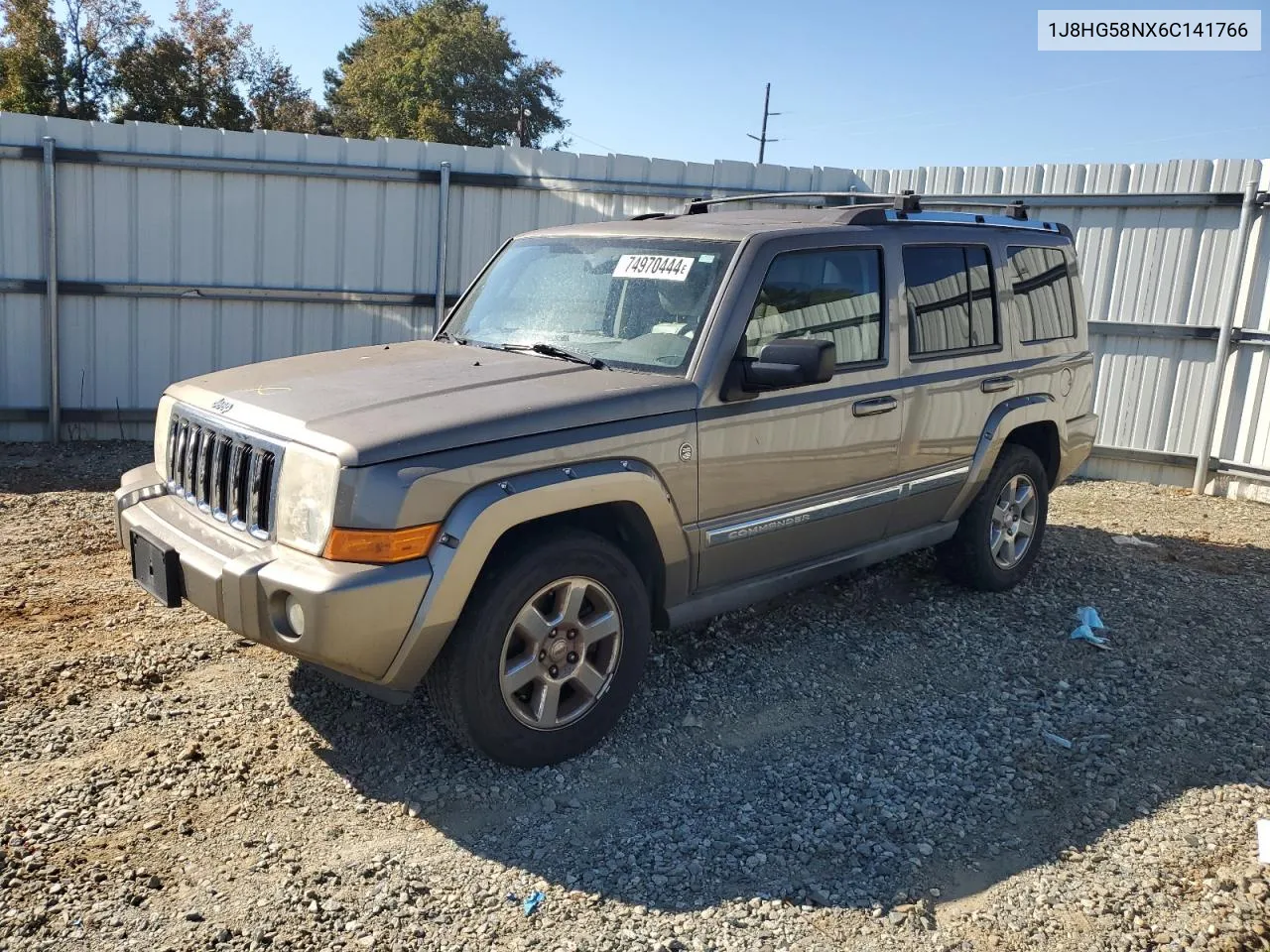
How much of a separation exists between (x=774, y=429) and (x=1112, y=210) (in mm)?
6796

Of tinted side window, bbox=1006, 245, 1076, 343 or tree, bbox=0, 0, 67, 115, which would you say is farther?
tree, bbox=0, 0, 67, 115

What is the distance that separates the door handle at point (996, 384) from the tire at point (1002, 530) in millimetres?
428

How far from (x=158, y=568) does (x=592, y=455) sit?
1.60 meters

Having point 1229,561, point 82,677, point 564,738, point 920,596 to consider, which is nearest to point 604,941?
point 564,738

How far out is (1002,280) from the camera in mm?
5699

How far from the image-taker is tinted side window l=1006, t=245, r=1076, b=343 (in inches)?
229

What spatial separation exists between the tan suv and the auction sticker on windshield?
0.05 ft

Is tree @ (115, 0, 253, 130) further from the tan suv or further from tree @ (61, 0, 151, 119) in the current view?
the tan suv

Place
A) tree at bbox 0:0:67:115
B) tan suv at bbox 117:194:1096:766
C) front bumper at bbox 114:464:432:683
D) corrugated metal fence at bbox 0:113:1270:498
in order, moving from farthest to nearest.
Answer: tree at bbox 0:0:67:115, corrugated metal fence at bbox 0:113:1270:498, tan suv at bbox 117:194:1096:766, front bumper at bbox 114:464:432:683

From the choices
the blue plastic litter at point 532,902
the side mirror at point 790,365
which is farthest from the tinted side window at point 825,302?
the blue plastic litter at point 532,902

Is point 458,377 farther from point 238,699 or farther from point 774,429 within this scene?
point 238,699

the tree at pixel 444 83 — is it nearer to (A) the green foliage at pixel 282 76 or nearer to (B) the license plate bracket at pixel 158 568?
(A) the green foliage at pixel 282 76

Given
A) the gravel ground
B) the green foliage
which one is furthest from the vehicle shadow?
the green foliage

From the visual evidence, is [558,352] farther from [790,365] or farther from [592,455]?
[790,365]
